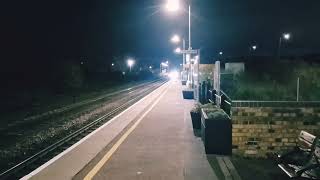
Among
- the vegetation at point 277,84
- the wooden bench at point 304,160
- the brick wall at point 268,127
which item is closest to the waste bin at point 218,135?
the brick wall at point 268,127

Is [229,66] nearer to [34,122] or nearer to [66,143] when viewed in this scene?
[34,122]

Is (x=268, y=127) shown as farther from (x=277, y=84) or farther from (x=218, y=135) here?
(x=277, y=84)

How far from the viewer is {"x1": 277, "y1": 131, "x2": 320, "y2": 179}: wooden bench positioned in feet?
20.9

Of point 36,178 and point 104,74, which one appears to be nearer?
point 36,178

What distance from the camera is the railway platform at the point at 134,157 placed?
277 inches

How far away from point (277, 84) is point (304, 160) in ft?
68.7

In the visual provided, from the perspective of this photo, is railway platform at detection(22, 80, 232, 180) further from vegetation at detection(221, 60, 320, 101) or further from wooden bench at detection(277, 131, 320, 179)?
vegetation at detection(221, 60, 320, 101)

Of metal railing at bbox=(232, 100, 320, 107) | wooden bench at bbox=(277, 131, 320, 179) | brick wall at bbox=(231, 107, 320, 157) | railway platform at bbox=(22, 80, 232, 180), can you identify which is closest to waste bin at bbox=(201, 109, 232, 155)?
brick wall at bbox=(231, 107, 320, 157)

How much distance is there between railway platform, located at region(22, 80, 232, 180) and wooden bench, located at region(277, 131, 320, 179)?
54.7 inches

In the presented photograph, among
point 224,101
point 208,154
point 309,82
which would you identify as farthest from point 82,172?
point 309,82

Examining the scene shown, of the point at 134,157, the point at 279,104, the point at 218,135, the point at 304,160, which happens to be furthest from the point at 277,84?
the point at 304,160

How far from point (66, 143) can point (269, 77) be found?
83.2 ft

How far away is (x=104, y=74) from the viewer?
70.9 meters

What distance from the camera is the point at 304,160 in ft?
22.9
